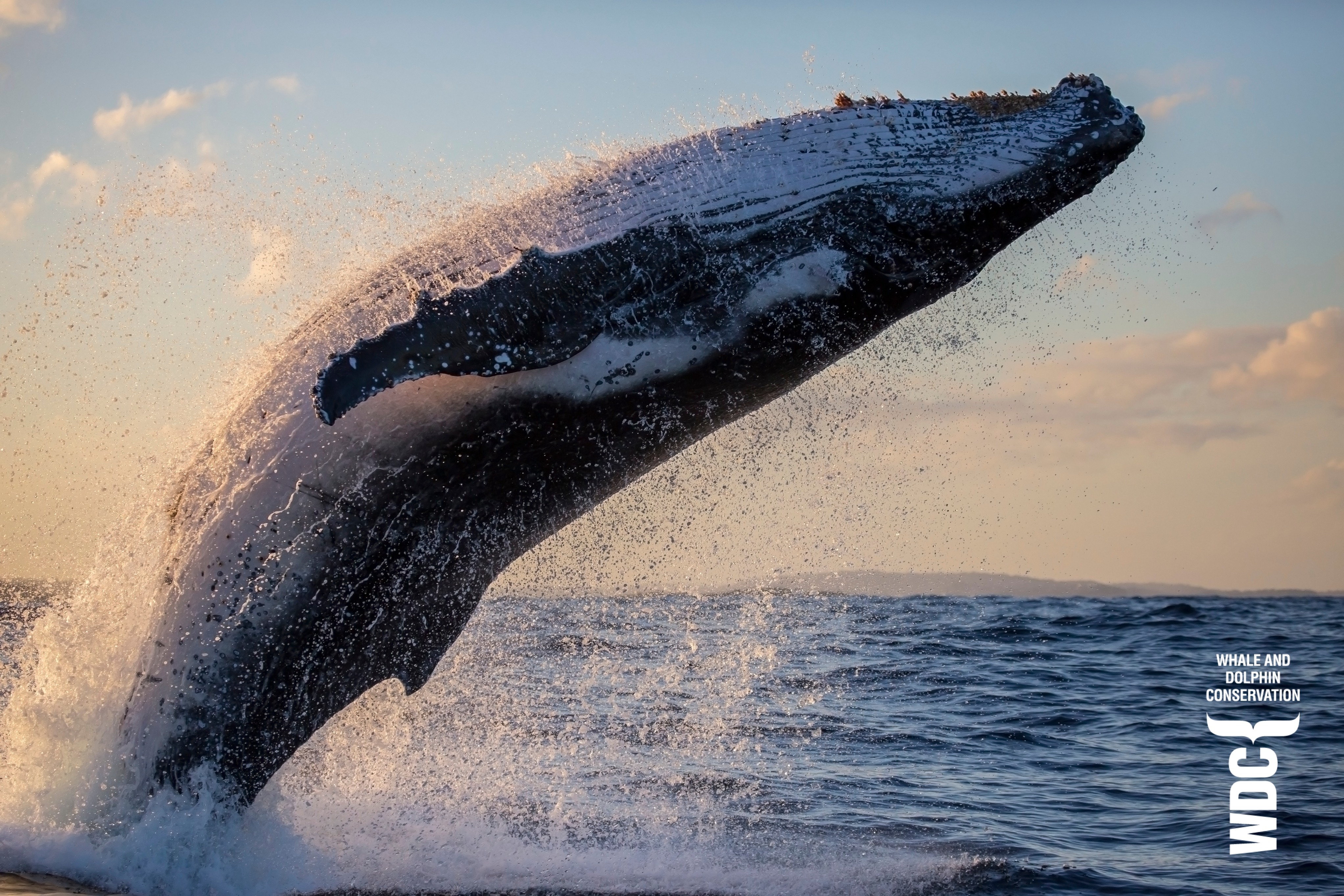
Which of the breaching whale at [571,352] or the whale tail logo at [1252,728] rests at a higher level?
the breaching whale at [571,352]

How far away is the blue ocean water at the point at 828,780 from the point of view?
8.12 m

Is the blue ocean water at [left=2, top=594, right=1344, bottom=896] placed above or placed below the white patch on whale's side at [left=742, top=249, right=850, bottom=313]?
below

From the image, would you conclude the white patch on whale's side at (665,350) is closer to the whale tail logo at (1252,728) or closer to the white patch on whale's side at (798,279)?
the white patch on whale's side at (798,279)

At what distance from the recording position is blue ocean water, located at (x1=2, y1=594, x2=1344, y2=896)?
812cm

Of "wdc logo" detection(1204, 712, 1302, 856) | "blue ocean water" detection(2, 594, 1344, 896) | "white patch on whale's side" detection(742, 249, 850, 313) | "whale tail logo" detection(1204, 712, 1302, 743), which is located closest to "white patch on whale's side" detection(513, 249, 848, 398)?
"white patch on whale's side" detection(742, 249, 850, 313)

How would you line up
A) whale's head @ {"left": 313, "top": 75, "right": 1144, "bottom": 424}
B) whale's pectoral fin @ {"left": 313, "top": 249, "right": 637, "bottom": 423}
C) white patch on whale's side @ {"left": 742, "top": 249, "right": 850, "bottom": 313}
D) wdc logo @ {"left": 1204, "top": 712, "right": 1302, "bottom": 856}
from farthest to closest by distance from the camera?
wdc logo @ {"left": 1204, "top": 712, "right": 1302, "bottom": 856}
white patch on whale's side @ {"left": 742, "top": 249, "right": 850, "bottom": 313}
whale's head @ {"left": 313, "top": 75, "right": 1144, "bottom": 424}
whale's pectoral fin @ {"left": 313, "top": 249, "right": 637, "bottom": 423}

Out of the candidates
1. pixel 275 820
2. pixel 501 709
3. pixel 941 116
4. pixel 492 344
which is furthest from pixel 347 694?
pixel 501 709

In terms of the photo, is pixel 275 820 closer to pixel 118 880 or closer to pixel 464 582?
pixel 118 880

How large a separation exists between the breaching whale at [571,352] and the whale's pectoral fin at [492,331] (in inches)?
0.9

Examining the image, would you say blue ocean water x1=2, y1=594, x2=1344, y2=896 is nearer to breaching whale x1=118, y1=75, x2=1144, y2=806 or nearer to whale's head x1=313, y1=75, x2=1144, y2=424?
breaching whale x1=118, y1=75, x2=1144, y2=806

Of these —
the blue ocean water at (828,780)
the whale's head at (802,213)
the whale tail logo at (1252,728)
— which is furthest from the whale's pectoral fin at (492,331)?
the whale tail logo at (1252,728)

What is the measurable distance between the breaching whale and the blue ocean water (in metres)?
1.43

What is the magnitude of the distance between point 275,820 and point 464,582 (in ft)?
7.21

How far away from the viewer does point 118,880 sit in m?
6.91
